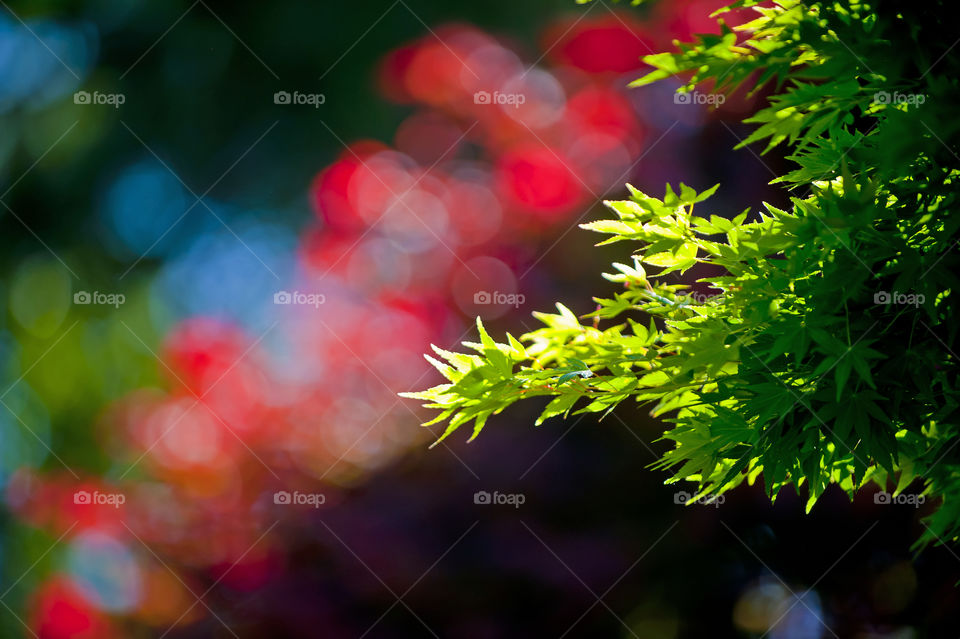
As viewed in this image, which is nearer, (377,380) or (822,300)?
(822,300)

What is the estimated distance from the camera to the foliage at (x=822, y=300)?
119 centimetres

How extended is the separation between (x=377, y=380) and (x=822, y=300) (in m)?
2.02

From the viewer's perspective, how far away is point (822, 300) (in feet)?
3.99

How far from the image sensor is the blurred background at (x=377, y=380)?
294 cm

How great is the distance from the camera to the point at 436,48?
130 inches

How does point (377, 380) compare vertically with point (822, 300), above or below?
below

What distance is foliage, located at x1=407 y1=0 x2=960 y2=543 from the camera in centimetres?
119

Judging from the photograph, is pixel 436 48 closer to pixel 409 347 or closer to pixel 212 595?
pixel 409 347

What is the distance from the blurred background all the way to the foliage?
1.56 m

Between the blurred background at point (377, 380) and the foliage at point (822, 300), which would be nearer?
the foliage at point (822, 300)

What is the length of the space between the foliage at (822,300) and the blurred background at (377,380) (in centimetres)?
156

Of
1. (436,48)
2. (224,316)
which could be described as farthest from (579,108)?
(224,316)

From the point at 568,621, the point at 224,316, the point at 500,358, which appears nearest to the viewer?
the point at 500,358

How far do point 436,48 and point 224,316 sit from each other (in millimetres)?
1400
